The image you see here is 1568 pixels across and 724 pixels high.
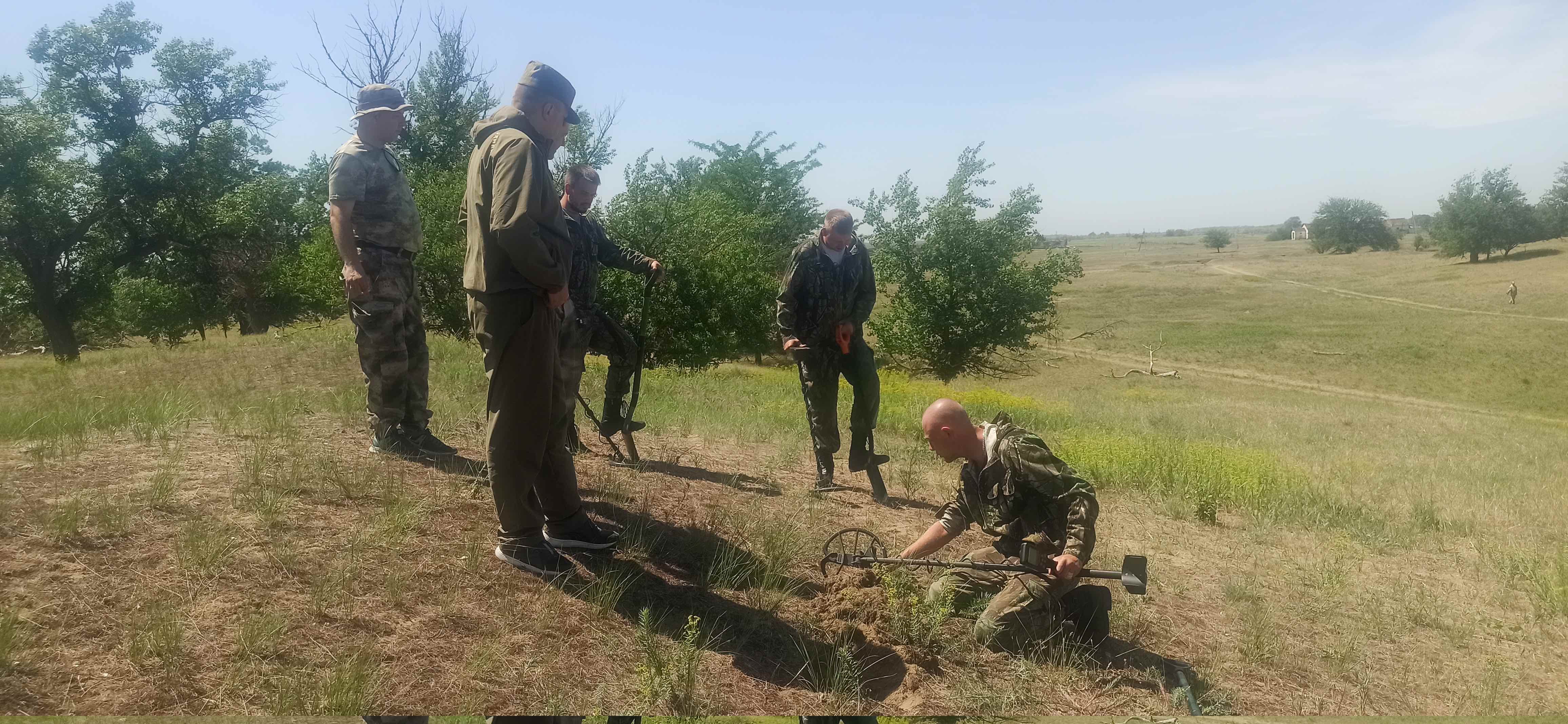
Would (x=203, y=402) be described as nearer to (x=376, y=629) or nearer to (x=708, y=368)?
(x=376, y=629)

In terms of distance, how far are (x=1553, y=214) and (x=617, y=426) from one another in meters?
76.5

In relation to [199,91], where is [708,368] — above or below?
below

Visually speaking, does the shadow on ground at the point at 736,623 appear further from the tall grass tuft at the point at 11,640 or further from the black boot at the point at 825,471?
the black boot at the point at 825,471

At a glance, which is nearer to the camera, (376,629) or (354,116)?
(376,629)

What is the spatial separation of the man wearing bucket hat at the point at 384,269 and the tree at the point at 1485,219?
7676 cm

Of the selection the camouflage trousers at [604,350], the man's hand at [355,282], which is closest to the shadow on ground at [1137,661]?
the camouflage trousers at [604,350]

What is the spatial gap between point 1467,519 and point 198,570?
9904 millimetres

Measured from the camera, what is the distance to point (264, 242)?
3006cm

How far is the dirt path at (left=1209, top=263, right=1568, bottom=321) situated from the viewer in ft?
155

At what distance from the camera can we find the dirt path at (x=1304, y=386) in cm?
3069

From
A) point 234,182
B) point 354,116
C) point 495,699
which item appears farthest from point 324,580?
point 234,182

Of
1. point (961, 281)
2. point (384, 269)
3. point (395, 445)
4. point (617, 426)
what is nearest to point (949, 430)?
point (617, 426)

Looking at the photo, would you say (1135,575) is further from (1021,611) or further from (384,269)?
(384,269)

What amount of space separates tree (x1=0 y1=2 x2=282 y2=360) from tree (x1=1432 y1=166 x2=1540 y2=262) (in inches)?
2950
